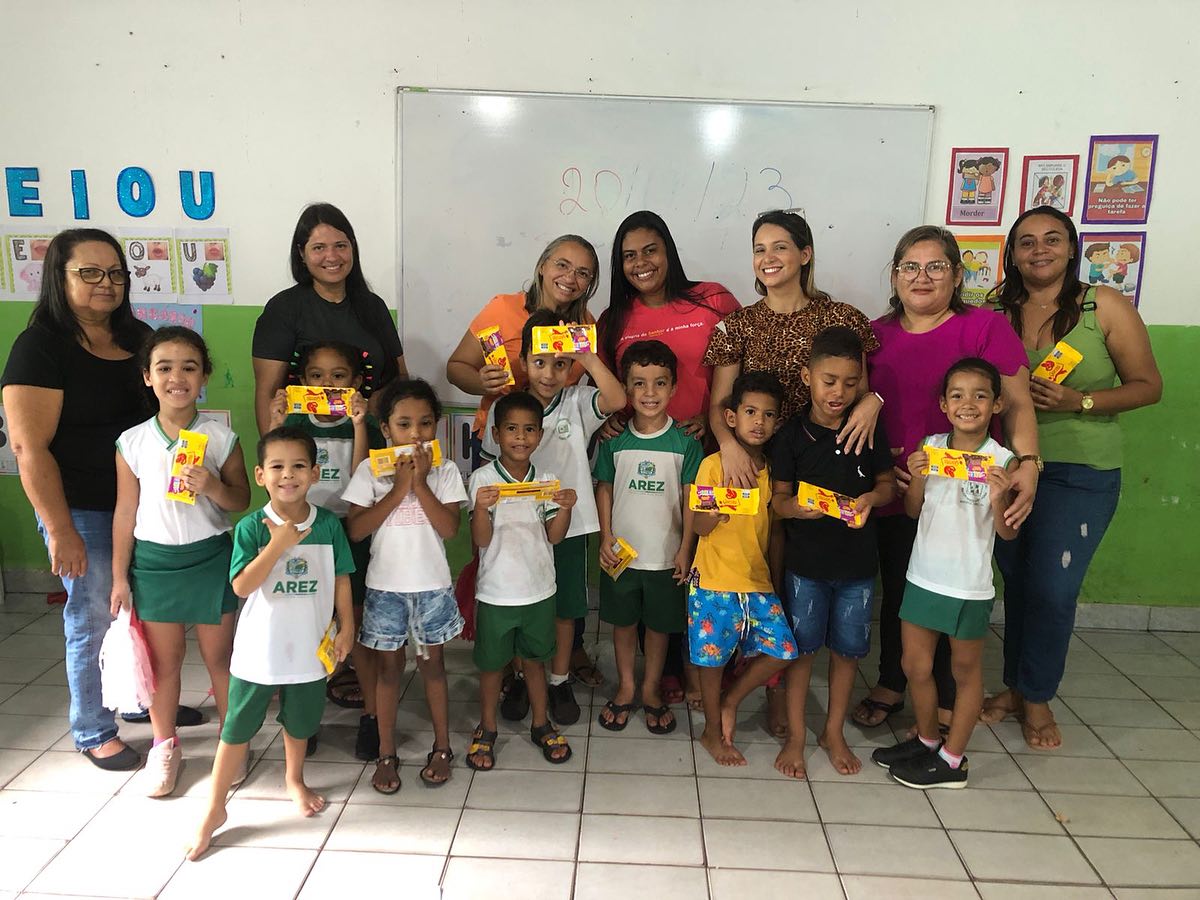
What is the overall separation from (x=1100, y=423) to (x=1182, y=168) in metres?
1.50

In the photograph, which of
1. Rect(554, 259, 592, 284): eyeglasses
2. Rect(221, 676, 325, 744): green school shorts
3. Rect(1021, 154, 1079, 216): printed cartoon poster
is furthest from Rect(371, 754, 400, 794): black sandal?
Rect(1021, 154, 1079, 216): printed cartoon poster

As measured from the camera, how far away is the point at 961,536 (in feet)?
7.30

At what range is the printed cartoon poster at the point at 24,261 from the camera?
3.42 metres

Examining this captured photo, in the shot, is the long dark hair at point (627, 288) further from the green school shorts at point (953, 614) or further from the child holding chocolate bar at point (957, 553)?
the green school shorts at point (953, 614)

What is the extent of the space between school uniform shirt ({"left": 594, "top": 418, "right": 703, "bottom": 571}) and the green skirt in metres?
1.18

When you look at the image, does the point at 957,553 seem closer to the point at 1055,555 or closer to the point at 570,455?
the point at 1055,555

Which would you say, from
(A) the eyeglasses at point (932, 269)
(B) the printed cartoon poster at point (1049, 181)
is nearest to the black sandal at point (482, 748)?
(A) the eyeglasses at point (932, 269)


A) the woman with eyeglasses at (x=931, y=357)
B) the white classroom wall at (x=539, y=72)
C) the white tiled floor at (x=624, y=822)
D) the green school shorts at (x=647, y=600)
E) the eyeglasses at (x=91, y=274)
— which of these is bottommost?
the white tiled floor at (x=624, y=822)

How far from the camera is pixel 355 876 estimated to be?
194 centimetres

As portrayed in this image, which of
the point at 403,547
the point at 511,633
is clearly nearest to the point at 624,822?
the point at 511,633

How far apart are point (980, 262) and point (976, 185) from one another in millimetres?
319

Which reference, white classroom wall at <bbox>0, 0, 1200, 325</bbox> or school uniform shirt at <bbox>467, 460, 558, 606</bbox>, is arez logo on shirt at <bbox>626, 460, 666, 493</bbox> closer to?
school uniform shirt at <bbox>467, 460, 558, 606</bbox>

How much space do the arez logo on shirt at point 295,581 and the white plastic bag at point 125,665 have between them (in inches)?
21.2

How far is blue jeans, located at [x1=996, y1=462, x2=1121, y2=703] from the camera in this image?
2580 mm
